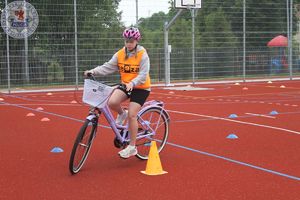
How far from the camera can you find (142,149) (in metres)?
6.29

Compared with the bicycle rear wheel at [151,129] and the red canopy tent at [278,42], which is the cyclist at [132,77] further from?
the red canopy tent at [278,42]

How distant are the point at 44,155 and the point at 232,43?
16.7 meters

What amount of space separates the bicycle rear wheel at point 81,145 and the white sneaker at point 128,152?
43 cm

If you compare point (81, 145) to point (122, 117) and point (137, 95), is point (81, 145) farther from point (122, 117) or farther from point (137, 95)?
point (137, 95)

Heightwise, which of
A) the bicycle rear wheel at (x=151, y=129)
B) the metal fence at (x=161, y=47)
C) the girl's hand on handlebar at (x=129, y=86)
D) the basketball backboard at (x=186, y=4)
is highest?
the basketball backboard at (x=186, y=4)

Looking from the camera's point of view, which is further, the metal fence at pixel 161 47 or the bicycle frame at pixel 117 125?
the metal fence at pixel 161 47

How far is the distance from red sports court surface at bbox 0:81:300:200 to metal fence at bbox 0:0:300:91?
7353 mm

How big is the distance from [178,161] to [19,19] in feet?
42.3

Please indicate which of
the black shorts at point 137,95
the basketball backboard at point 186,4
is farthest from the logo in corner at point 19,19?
the black shorts at point 137,95

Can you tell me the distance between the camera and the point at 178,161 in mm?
6035

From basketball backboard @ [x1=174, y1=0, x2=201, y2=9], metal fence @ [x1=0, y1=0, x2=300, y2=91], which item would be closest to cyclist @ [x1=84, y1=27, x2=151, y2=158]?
metal fence @ [x1=0, y1=0, x2=300, y2=91]

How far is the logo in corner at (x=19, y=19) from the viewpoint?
17.1m

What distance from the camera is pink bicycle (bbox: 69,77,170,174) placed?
5.41 metres

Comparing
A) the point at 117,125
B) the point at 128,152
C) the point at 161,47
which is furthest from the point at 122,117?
the point at 161,47
